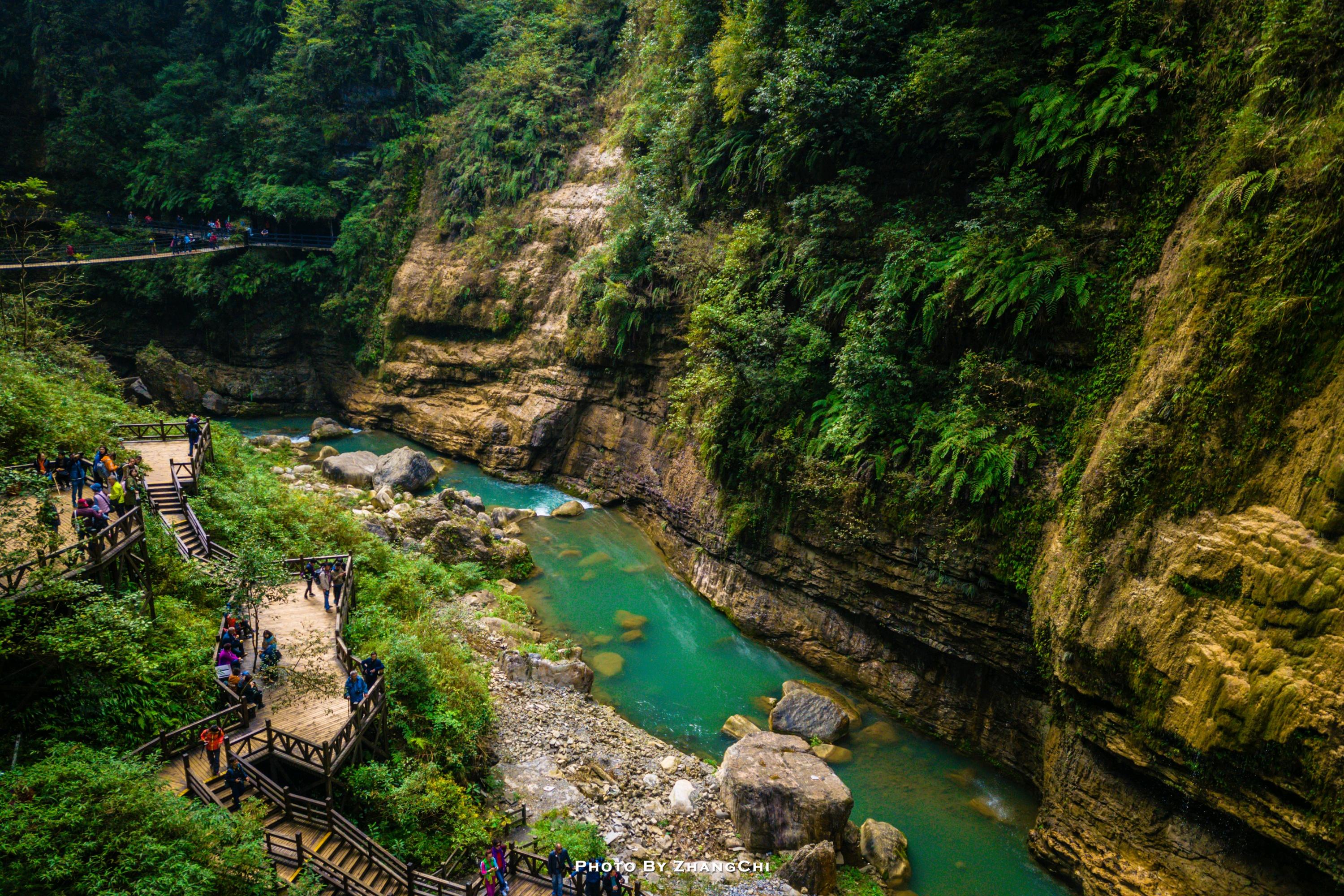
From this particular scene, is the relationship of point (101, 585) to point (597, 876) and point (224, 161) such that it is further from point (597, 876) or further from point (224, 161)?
point (224, 161)

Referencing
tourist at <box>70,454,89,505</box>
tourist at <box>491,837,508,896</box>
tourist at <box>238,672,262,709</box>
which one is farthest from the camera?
tourist at <box>70,454,89,505</box>

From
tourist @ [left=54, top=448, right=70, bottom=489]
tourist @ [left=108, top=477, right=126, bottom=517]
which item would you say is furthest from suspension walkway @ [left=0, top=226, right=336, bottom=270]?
tourist @ [left=108, top=477, right=126, bottom=517]

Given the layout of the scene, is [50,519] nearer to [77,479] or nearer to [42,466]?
[77,479]

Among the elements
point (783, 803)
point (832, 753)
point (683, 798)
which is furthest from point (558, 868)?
point (832, 753)

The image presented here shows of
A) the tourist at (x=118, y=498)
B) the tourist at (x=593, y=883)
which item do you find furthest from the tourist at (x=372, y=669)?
the tourist at (x=118, y=498)

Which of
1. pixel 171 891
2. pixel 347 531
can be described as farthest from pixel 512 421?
pixel 171 891

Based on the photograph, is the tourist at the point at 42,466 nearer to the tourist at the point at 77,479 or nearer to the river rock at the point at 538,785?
the tourist at the point at 77,479

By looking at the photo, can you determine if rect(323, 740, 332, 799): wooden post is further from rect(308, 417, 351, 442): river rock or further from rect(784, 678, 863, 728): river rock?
rect(308, 417, 351, 442): river rock
